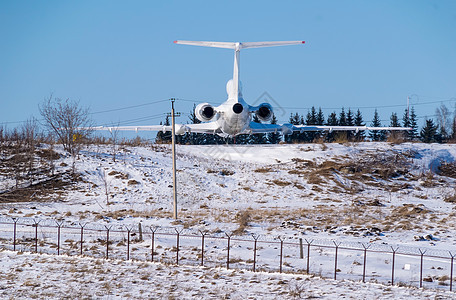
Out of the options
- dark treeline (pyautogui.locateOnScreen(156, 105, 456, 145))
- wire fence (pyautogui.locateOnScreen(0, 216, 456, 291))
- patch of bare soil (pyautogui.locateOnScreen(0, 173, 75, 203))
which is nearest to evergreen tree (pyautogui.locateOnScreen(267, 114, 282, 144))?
dark treeline (pyautogui.locateOnScreen(156, 105, 456, 145))

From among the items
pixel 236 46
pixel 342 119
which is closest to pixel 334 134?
pixel 342 119

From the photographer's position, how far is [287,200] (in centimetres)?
5522

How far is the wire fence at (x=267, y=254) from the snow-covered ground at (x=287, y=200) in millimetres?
163

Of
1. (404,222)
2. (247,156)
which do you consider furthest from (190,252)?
(247,156)

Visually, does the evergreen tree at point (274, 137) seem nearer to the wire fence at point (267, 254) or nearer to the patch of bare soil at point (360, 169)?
the patch of bare soil at point (360, 169)

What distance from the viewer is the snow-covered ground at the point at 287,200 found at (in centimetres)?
2992

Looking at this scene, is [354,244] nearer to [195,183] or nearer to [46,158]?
[195,183]

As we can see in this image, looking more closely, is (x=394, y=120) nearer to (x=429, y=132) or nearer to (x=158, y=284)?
(x=429, y=132)

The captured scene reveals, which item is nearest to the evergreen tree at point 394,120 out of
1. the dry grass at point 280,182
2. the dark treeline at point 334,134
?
the dark treeline at point 334,134

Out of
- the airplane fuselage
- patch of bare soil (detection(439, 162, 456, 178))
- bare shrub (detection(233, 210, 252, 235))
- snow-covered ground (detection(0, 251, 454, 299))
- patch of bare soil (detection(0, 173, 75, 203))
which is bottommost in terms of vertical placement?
snow-covered ground (detection(0, 251, 454, 299))

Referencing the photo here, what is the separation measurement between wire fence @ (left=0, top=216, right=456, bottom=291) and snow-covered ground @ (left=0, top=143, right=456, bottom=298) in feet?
0.53

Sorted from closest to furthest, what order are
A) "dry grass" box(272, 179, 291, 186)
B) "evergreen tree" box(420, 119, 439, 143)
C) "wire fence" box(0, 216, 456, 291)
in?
"wire fence" box(0, 216, 456, 291) → "dry grass" box(272, 179, 291, 186) → "evergreen tree" box(420, 119, 439, 143)

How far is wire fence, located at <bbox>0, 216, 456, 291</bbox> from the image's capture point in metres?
24.7

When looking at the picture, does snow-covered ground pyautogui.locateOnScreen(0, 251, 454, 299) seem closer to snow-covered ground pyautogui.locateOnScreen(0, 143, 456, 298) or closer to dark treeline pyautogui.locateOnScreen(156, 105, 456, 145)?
snow-covered ground pyautogui.locateOnScreen(0, 143, 456, 298)
